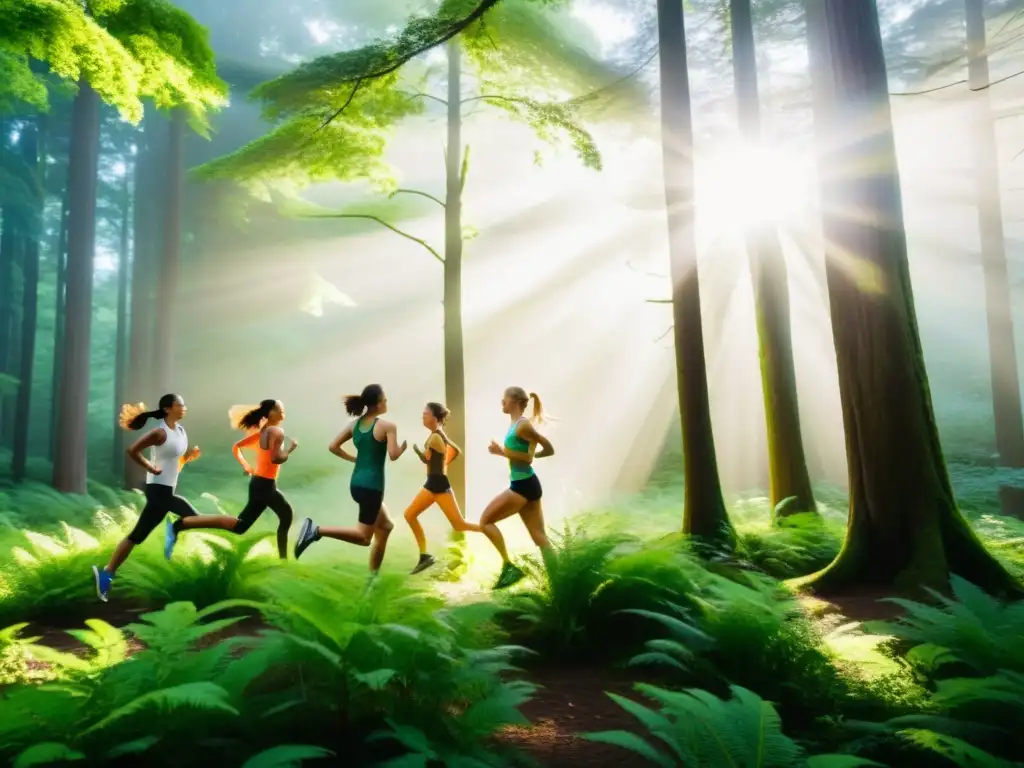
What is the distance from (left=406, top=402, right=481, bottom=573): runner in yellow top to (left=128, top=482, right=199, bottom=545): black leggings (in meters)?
2.37

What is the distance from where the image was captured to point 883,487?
19.5ft

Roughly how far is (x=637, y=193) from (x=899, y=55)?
26.9 feet

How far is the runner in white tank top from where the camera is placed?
18.9ft

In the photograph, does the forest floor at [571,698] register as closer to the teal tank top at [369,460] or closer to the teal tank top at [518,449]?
the teal tank top at [369,460]

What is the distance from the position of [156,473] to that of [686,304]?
21.3 feet

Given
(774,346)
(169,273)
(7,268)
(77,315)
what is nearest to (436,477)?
(774,346)

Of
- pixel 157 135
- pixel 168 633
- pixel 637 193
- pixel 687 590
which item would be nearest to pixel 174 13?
pixel 168 633

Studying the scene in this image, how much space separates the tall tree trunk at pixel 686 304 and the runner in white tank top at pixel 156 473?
586 centimetres

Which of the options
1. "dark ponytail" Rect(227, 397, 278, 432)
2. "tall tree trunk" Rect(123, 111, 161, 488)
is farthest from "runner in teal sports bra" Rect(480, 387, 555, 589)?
"tall tree trunk" Rect(123, 111, 161, 488)

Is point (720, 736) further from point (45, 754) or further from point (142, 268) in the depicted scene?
point (142, 268)

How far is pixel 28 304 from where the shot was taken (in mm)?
19656

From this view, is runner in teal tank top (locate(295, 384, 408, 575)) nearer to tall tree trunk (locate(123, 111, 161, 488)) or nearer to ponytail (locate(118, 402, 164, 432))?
ponytail (locate(118, 402, 164, 432))

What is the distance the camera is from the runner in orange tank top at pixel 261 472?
6250mm

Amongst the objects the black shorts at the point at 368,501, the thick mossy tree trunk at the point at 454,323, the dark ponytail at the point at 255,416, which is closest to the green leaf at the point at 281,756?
the black shorts at the point at 368,501
